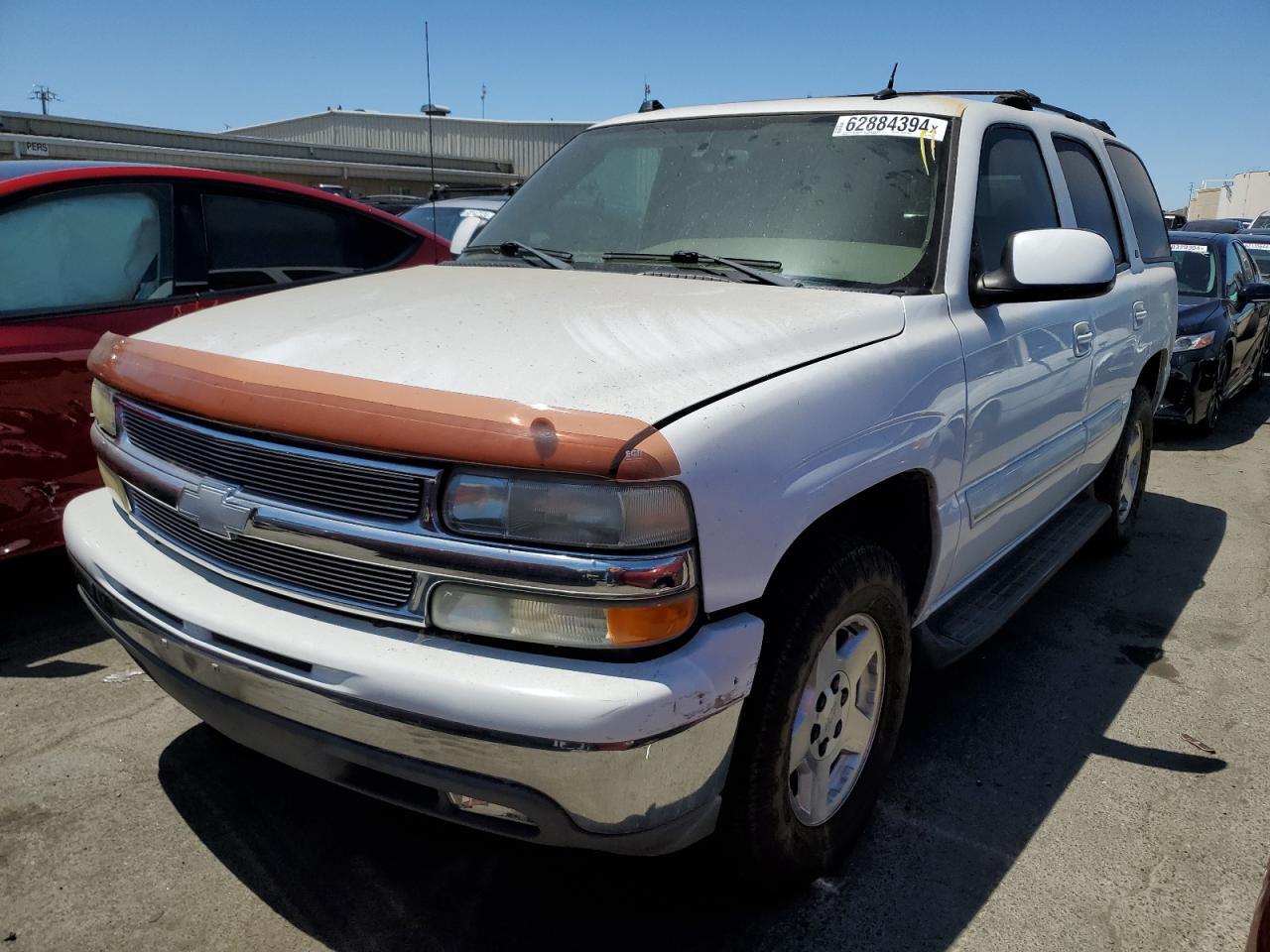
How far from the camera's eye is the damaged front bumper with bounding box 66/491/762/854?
5.52 feet

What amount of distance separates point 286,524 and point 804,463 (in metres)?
1.02

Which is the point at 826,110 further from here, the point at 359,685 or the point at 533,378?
the point at 359,685

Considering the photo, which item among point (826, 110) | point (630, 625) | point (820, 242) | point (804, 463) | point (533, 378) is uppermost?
point (826, 110)

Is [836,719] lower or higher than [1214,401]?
higher

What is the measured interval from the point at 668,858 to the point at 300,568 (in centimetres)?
120

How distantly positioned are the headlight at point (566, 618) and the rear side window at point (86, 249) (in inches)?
114

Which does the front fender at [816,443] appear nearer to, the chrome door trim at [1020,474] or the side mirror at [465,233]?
the chrome door trim at [1020,474]

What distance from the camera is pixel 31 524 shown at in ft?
12.1

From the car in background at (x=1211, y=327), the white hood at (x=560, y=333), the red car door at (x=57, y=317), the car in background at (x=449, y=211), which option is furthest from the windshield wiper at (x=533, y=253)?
the car in background at (x=1211, y=327)

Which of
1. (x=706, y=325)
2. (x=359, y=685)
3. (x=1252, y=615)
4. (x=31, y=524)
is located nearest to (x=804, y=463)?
(x=706, y=325)

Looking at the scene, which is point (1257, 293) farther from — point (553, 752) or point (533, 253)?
point (553, 752)

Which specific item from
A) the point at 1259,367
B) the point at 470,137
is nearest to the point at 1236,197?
the point at 470,137

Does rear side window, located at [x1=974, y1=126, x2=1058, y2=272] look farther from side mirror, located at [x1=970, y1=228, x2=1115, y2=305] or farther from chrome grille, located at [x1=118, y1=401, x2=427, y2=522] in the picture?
chrome grille, located at [x1=118, y1=401, x2=427, y2=522]

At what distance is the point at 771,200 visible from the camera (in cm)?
291
